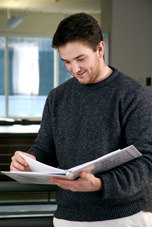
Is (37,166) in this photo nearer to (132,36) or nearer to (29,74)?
(132,36)

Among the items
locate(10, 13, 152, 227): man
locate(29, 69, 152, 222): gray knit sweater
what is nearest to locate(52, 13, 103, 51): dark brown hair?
locate(10, 13, 152, 227): man

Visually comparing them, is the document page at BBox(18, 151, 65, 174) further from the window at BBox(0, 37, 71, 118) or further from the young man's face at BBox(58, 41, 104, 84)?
the window at BBox(0, 37, 71, 118)

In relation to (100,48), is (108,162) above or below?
below

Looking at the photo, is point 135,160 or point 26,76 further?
point 26,76

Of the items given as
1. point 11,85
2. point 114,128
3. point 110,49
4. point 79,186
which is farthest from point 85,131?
point 11,85

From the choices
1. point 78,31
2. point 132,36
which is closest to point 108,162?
point 78,31

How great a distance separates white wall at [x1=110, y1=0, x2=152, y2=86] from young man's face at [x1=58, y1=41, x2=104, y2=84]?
150 inches

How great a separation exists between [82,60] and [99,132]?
0.28m

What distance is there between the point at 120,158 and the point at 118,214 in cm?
25

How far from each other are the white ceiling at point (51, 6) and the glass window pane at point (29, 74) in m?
1.07

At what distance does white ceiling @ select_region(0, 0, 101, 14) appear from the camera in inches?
300

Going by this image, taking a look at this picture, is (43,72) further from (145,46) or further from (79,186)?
(79,186)

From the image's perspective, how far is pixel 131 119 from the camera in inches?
45.8

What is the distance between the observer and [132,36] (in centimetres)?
A: 499
